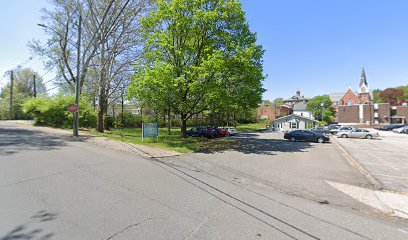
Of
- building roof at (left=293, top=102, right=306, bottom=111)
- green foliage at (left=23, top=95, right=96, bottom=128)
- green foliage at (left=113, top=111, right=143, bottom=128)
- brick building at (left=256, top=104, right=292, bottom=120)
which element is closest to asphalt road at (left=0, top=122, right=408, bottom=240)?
green foliage at (left=23, top=95, right=96, bottom=128)

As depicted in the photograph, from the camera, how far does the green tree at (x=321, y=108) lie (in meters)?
79.5

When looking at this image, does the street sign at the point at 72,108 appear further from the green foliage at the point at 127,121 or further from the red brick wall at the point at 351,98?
the red brick wall at the point at 351,98

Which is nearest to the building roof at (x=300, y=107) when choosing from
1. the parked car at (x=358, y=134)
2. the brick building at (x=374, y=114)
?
the brick building at (x=374, y=114)

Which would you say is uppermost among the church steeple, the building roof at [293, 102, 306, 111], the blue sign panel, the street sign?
the church steeple

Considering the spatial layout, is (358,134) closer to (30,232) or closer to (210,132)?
(210,132)

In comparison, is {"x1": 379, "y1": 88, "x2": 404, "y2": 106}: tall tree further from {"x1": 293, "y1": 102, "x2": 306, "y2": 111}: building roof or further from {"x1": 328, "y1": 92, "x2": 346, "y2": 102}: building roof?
{"x1": 293, "y1": 102, "x2": 306, "y2": 111}: building roof

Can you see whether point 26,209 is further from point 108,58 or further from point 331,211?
point 108,58

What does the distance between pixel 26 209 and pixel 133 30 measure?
23099 millimetres

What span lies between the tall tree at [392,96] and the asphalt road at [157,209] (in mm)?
127782

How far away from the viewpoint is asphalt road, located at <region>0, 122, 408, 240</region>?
13.4 feet

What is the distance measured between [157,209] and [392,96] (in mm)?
135279

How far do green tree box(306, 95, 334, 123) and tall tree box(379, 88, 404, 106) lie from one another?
45.4 metres

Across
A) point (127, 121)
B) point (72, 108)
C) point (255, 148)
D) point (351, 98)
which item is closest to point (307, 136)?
point (255, 148)

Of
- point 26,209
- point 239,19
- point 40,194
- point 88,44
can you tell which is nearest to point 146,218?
point 26,209
